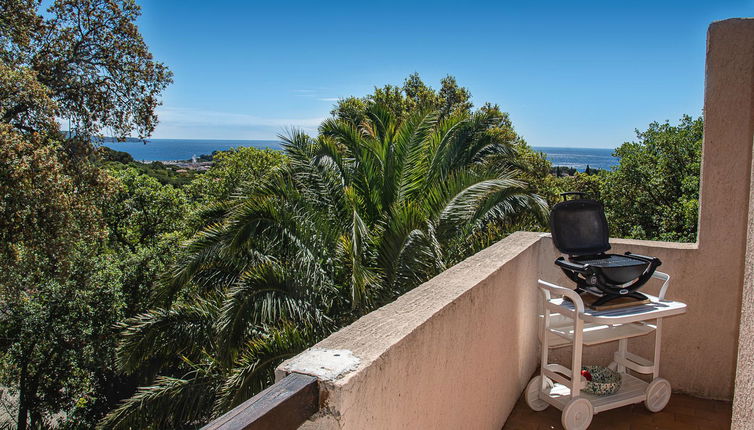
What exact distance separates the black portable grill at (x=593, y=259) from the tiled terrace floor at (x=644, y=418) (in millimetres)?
992

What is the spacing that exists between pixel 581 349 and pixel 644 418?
967 mm

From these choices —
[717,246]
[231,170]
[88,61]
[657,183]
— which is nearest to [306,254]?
[717,246]

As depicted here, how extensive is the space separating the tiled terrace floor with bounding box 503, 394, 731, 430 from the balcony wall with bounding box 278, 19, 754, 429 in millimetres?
111

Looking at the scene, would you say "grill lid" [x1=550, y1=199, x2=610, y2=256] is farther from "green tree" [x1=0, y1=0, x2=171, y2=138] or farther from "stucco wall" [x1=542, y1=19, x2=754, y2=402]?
"green tree" [x1=0, y1=0, x2=171, y2=138]

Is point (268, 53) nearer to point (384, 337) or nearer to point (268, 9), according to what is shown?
point (268, 9)

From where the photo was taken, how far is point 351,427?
4.77ft

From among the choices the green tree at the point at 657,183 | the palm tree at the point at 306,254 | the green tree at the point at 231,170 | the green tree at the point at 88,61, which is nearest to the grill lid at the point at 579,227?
the palm tree at the point at 306,254

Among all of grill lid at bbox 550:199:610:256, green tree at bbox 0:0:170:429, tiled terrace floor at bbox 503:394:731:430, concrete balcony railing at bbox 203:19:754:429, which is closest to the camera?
concrete balcony railing at bbox 203:19:754:429

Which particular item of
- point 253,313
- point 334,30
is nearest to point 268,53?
point 334,30

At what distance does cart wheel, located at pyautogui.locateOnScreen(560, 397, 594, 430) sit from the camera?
10.8ft

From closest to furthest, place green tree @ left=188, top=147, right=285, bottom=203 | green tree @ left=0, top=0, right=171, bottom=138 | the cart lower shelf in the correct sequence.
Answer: the cart lower shelf, green tree @ left=0, top=0, right=171, bottom=138, green tree @ left=188, top=147, right=285, bottom=203

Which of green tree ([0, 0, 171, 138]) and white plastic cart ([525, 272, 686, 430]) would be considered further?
green tree ([0, 0, 171, 138])

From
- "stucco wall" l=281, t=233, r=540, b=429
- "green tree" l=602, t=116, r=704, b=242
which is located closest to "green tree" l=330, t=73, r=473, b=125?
"green tree" l=602, t=116, r=704, b=242

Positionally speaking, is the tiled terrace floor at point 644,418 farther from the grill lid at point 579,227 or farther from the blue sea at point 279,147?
the blue sea at point 279,147
